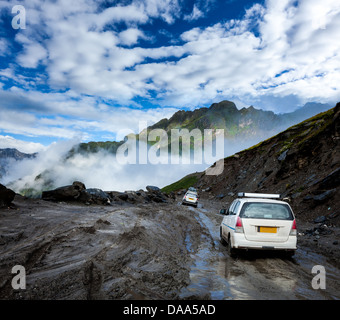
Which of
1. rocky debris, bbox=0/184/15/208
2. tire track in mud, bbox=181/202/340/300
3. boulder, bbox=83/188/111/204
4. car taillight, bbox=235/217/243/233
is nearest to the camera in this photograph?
tire track in mud, bbox=181/202/340/300

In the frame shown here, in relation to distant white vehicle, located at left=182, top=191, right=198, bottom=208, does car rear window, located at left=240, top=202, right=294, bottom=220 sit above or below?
above

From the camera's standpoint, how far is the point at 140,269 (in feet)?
21.3

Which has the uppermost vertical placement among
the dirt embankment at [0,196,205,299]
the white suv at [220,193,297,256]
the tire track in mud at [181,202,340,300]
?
the white suv at [220,193,297,256]

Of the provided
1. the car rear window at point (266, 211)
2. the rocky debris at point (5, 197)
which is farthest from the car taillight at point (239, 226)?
the rocky debris at point (5, 197)

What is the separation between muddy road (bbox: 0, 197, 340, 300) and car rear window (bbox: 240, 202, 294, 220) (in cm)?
142

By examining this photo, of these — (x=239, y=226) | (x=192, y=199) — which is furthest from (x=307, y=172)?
(x=239, y=226)

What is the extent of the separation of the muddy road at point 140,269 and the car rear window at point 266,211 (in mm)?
1417

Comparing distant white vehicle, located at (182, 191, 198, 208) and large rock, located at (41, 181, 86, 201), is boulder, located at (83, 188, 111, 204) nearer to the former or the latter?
large rock, located at (41, 181, 86, 201)

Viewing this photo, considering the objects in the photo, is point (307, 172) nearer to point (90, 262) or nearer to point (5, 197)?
point (90, 262)

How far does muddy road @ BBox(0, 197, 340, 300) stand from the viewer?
16.5 ft

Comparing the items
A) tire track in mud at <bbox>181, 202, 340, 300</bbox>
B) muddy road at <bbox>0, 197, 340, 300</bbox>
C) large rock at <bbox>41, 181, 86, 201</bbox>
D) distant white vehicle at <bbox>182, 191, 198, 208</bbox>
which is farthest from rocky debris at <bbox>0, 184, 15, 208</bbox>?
distant white vehicle at <bbox>182, 191, 198, 208</bbox>

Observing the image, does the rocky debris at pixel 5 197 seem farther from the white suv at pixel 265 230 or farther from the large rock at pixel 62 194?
the white suv at pixel 265 230

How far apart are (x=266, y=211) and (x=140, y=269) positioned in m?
4.83
